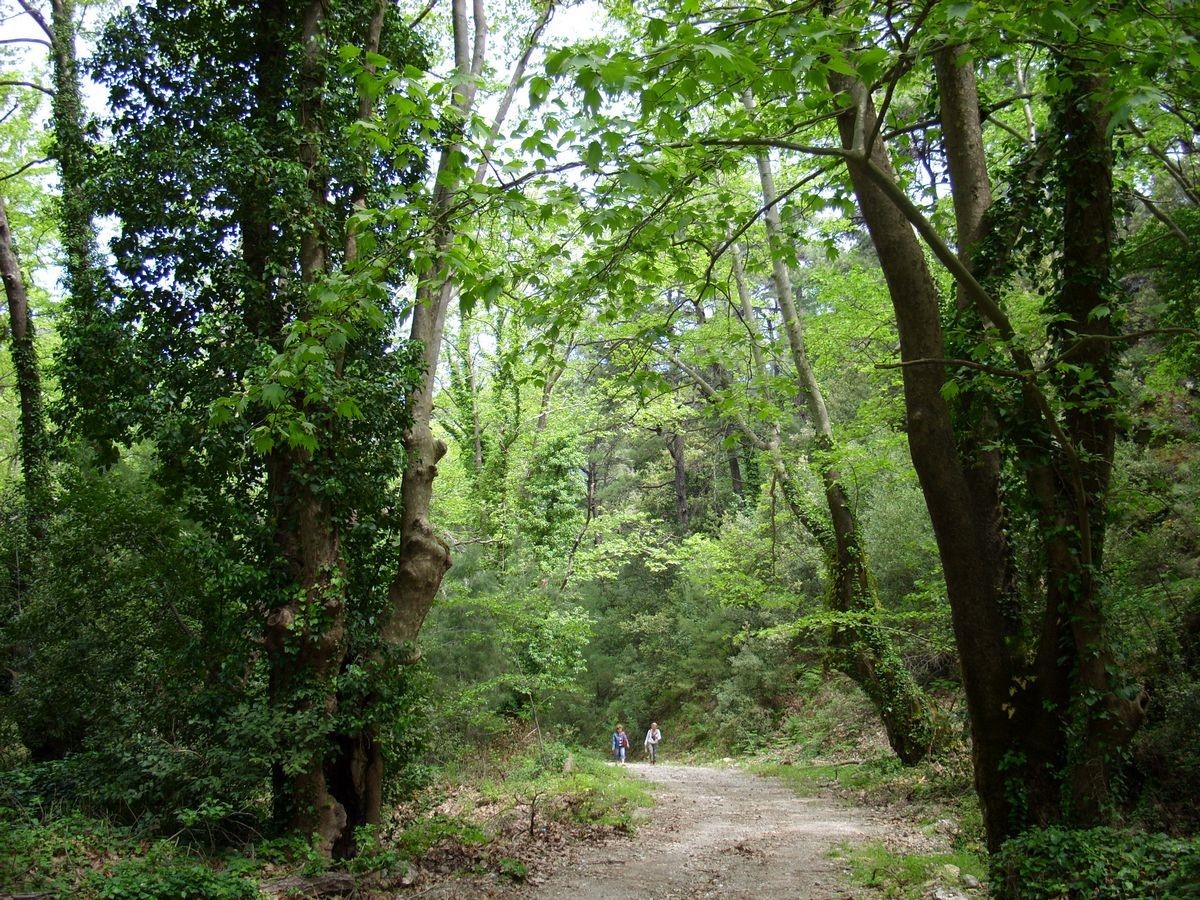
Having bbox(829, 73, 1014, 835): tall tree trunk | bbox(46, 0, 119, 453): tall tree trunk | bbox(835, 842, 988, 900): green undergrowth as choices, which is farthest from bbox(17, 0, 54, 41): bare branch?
bbox(835, 842, 988, 900): green undergrowth

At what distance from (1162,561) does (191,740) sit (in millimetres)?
10864

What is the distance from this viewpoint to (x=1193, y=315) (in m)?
6.14

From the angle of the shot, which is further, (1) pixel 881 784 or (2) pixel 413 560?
(1) pixel 881 784

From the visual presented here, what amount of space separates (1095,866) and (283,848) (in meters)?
6.68

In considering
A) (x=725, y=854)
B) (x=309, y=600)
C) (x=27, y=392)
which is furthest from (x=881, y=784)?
(x=27, y=392)

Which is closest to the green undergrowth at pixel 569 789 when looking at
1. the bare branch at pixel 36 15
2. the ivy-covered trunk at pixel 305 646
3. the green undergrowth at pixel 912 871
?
the ivy-covered trunk at pixel 305 646

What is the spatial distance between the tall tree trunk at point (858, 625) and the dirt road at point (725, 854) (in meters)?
1.61

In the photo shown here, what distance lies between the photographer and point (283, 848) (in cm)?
736

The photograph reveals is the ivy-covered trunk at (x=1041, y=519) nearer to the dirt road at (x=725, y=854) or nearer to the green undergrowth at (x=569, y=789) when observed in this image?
the dirt road at (x=725, y=854)

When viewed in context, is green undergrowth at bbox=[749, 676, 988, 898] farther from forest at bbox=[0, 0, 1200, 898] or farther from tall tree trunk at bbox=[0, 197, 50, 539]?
tall tree trunk at bbox=[0, 197, 50, 539]

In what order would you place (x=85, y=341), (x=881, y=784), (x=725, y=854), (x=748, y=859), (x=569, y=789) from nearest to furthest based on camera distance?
(x=748, y=859)
(x=725, y=854)
(x=85, y=341)
(x=569, y=789)
(x=881, y=784)

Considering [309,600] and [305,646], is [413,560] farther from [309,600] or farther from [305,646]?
[305,646]

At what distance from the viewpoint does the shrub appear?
152 inches

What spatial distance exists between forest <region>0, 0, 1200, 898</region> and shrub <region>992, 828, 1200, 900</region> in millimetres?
29
